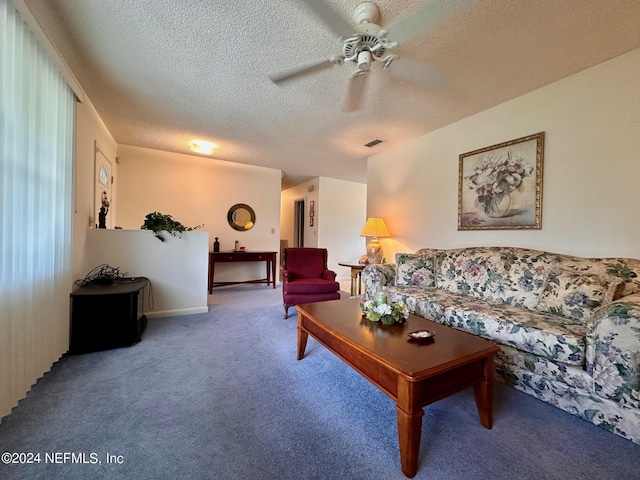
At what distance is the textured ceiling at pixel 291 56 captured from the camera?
1.61 meters

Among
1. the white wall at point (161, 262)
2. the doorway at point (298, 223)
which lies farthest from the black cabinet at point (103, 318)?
the doorway at point (298, 223)

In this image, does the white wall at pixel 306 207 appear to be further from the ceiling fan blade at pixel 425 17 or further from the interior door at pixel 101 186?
the ceiling fan blade at pixel 425 17

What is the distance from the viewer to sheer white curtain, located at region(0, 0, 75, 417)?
4.59ft

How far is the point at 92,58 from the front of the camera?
2.08 m

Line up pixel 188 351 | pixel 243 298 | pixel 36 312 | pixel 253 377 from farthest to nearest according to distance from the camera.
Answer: pixel 243 298 < pixel 188 351 < pixel 253 377 < pixel 36 312

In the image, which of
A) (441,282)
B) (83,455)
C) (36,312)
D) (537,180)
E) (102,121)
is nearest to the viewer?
(83,455)

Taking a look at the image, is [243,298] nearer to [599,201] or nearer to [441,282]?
[441,282]

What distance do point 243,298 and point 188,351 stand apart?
198 cm

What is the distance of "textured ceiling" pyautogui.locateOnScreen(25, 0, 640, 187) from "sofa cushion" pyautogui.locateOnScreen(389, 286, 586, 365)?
1.92 metres

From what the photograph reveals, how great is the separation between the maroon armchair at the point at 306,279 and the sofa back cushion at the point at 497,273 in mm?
1345

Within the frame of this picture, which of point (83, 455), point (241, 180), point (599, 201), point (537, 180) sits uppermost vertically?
point (241, 180)

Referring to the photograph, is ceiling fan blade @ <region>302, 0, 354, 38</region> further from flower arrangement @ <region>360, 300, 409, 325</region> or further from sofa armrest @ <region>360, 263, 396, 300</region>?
sofa armrest @ <region>360, 263, 396, 300</region>

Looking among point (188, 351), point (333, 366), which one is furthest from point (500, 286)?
point (188, 351)

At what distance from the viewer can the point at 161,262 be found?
3.18 meters
